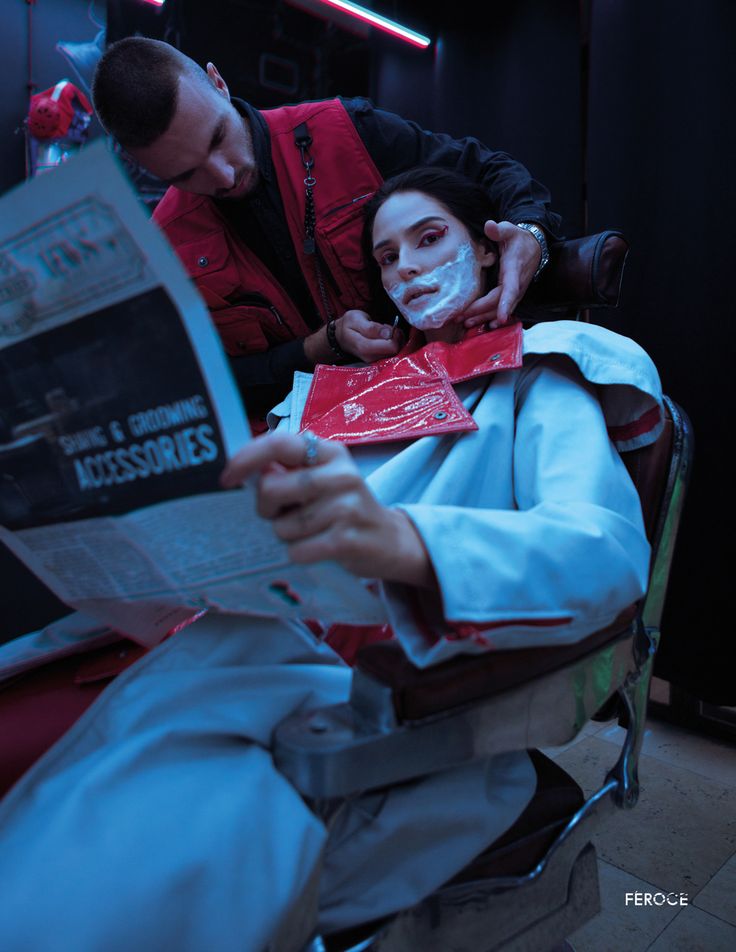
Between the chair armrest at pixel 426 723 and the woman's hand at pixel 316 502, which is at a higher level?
the woman's hand at pixel 316 502

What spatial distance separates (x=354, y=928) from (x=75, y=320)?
0.61m

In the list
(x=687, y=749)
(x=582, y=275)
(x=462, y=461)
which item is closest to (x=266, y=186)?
(x=582, y=275)

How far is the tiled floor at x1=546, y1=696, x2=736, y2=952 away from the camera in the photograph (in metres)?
1.28

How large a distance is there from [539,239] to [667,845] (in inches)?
50.2

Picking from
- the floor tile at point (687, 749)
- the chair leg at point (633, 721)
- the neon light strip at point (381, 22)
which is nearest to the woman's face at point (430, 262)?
the chair leg at point (633, 721)

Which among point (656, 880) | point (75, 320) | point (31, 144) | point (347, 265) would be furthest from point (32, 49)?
point (656, 880)

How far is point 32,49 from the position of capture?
2.65 meters

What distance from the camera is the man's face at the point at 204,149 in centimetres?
147

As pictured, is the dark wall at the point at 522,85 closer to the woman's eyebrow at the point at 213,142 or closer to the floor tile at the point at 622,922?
the woman's eyebrow at the point at 213,142

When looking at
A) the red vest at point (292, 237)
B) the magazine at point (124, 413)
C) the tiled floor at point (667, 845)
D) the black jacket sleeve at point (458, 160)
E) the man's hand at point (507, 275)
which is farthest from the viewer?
the red vest at point (292, 237)

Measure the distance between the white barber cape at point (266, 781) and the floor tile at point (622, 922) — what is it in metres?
0.74

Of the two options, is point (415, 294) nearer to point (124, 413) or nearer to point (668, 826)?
point (124, 413)

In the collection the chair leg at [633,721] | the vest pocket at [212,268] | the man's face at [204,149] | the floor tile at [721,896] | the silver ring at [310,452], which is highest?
the man's face at [204,149]

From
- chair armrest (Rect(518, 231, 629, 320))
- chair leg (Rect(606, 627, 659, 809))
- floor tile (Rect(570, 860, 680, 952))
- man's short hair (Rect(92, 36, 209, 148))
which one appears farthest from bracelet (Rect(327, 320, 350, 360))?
floor tile (Rect(570, 860, 680, 952))
